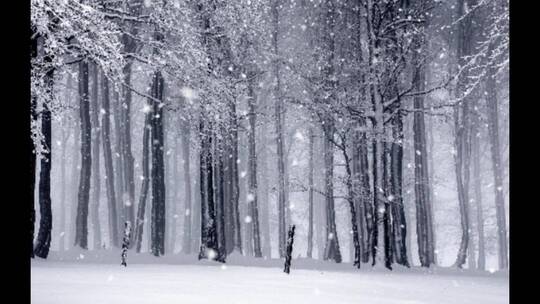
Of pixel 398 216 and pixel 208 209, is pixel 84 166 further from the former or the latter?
pixel 398 216

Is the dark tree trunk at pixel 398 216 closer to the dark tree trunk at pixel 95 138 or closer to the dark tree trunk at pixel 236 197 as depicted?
the dark tree trunk at pixel 236 197

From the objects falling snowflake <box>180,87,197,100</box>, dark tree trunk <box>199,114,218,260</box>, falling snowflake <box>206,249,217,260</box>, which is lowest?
falling snowflake <box>206,249,217,260</box>

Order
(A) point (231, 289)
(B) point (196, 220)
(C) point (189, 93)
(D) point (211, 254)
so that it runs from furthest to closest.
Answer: (B) point (196, 220)
(D) point (211, 254)
(C) point (189, 93)
(A) point (231, 289)

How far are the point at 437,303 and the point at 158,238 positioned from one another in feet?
47.5

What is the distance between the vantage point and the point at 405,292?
11.4 metres

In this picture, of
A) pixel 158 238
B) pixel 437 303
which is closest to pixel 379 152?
pixel 158 238

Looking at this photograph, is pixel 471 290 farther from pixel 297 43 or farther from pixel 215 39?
pixel 297 43

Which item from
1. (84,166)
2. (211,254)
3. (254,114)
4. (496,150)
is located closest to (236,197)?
(254,114)

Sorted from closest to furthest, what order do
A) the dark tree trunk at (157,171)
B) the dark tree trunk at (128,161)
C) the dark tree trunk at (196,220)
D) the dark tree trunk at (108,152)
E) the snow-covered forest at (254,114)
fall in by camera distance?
the snow-covered forest at (254,114) < the dark tree trunk at (157,171) < the dark tree trunk at (108,152) < the dark tree trunk at (128,161) < the dark tree trunk at (196,220)

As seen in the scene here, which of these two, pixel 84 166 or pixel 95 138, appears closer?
pixel 84 166

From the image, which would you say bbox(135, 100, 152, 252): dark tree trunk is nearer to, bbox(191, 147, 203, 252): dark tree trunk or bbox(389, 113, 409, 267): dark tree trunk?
bbox(191, 147, 203, 252): dark tree trunk

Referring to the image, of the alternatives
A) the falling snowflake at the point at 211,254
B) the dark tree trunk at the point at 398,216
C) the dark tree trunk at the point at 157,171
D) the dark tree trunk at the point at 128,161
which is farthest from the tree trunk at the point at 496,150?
the falling snowflake at the point at 211,254

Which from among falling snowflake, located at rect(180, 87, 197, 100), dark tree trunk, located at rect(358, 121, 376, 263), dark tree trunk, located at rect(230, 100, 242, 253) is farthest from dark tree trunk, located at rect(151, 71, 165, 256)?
dark tree trunk, located at rect(358, 121, 376, 263)

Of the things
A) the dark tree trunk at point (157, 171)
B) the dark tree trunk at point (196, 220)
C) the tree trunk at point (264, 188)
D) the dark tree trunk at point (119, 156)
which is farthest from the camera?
the tree trunk at point (264, 188)
